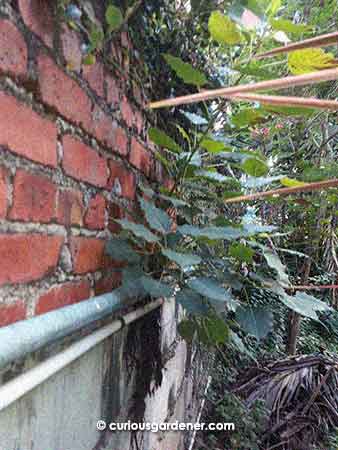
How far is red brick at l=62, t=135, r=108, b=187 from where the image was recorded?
838 mm

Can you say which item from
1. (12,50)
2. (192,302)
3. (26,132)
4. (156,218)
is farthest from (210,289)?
(12,50)

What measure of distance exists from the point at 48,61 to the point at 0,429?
0.64 m

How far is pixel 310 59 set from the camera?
84 cm

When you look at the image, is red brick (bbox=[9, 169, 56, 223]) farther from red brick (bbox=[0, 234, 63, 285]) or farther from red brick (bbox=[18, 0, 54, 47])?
red brick (bbox=[18, 0, 54, 47])

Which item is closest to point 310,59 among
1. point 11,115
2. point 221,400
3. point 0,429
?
point 11,115

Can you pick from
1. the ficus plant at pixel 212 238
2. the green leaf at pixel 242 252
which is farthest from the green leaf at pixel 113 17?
the green leaf at pixel 242 252

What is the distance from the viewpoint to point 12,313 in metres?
0.63

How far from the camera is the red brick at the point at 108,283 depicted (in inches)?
40.7

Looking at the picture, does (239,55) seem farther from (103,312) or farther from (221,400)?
(221,400)

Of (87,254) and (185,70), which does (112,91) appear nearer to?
(185,70)

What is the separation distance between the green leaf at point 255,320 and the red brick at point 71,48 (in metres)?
0.87

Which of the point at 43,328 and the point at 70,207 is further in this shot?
the point at 70,207

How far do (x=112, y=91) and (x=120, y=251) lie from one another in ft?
1.46

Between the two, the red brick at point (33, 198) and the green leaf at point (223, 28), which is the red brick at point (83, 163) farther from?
the green leaf at point (223, 28)
